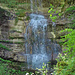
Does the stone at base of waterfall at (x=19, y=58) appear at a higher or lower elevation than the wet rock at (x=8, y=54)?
lower

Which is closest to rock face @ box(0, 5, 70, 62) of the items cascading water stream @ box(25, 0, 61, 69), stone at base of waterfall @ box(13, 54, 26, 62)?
stone at base of waterfall @ box(13, 54, 26, 62)

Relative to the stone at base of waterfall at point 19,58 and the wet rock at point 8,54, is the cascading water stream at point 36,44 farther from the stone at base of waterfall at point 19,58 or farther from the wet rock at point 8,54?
the wet rock at point 8,54

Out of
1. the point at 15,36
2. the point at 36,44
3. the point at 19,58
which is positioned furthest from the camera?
the point at 15,36

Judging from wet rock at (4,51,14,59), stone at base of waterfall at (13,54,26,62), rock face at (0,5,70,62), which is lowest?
stone at base of waterfall at (13,54,26,62)

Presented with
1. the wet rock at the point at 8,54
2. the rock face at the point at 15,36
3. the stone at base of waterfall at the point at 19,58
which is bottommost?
the stone at base of waterfall at the point at 19,58

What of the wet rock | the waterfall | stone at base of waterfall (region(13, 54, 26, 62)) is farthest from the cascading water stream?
the wet rock

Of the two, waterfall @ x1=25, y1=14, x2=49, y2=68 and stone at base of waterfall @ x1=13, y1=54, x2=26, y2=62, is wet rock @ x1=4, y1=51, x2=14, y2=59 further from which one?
waterfall @ x1=25, y1=14, x2=49, y2=68

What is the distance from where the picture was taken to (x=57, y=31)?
8609mm

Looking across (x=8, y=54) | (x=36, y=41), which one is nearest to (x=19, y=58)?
(x=8, y=54)

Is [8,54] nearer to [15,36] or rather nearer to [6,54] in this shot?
[6,54]

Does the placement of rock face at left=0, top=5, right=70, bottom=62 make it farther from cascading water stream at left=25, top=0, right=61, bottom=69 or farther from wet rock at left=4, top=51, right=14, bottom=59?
cascading water stream at left=25, top=0, right=61, bottom=69

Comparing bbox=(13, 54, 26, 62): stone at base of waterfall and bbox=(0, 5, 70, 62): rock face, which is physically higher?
bbox=(0, 5, 70, 62): rock face

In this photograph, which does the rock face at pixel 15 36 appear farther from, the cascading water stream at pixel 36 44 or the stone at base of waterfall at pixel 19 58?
the cascading water stream at pixel 36 44

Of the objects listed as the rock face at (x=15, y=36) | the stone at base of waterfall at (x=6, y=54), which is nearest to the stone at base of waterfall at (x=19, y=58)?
the rock face at (x=15, y=36)
